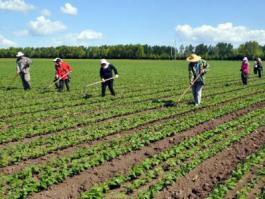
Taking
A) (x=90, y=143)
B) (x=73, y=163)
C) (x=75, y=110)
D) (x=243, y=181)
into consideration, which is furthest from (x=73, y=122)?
(x=243, y=181)

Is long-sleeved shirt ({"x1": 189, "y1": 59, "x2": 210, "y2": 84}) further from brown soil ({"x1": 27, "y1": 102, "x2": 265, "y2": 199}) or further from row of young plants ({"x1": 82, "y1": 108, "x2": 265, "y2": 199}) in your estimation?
brown soil ({"x1": 27, "y1": 102, "x2": 265, "y2": 199})

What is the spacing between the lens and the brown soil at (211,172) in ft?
21.4

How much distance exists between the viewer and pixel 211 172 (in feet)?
24.6

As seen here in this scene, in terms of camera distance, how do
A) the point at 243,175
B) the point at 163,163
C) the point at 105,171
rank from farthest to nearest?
the point at 163,163
the point at 105,171
the point at 243,175

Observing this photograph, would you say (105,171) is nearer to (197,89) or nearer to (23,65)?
(197,89)

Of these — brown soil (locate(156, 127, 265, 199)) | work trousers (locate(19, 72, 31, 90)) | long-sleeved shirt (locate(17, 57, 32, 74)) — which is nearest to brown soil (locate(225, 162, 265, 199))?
brown soil (locate(156, 127, 265, 199))

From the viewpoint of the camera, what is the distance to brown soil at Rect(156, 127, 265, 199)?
6.51 meters

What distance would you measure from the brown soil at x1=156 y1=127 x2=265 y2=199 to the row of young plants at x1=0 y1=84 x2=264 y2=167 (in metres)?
2.65

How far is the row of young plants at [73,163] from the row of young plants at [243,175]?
2.24 metres

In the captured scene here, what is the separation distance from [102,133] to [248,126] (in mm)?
3879

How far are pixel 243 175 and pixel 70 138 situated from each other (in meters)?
4.16

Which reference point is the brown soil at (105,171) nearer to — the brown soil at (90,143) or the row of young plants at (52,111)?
the brown soil at (90,143)

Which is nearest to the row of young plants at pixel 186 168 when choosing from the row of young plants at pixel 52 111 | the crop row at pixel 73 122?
the crop row at pixel 73 122

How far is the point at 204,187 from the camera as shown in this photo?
22.2 ft
